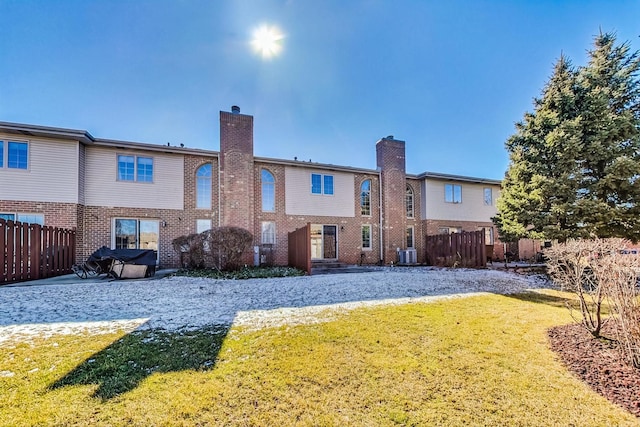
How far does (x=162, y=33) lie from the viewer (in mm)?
10164

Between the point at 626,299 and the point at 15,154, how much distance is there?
17398 millimetres

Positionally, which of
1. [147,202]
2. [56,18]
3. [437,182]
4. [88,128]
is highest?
[56,18]

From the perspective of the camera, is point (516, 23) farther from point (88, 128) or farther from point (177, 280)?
point (88, 128)

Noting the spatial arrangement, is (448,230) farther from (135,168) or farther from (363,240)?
(135,168)

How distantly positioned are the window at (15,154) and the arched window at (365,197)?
14754mm

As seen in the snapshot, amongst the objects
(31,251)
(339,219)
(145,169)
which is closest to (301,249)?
(339,219)

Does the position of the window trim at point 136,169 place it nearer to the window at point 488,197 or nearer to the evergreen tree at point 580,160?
the evergreen tree at point 580,160

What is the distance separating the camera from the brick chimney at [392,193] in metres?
16.6

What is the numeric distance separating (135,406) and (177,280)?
7661 millimetres

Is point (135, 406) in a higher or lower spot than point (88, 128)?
lower

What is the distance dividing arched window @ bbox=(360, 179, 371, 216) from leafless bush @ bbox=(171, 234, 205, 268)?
878 centimetres

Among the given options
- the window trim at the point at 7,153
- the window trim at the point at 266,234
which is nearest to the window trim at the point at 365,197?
the window trim at the point at 266,234

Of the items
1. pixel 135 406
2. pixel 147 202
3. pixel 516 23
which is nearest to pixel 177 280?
pixel 147 202

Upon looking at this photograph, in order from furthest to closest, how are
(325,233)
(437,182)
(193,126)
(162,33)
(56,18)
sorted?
1. (437,182)
2. (325,233)
3. (193,126)
4. (162,33)
5. (56,18)
